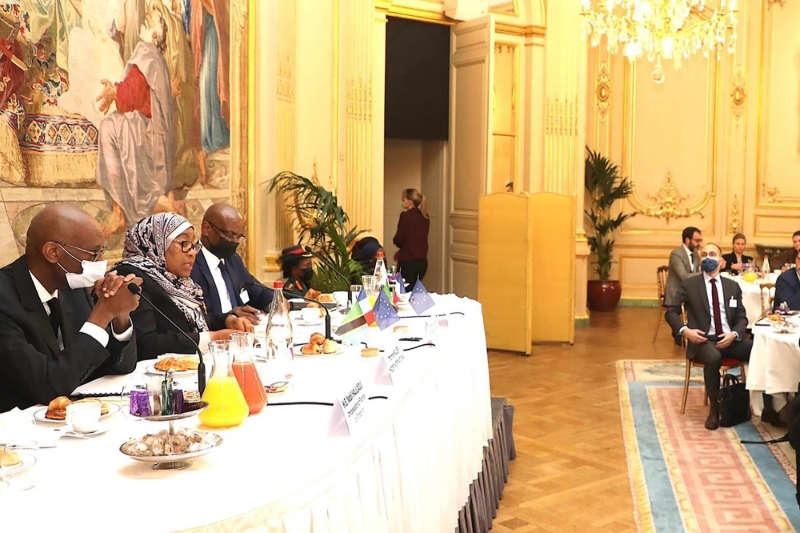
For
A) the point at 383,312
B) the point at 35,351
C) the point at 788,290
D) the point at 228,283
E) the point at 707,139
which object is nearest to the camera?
the point at 35,351

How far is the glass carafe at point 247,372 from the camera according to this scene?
7.52 feet

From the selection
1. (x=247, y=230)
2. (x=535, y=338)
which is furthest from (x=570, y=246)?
(x=247, y=230)

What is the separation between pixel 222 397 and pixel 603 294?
Result: 1014 cm

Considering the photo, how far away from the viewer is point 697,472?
5.09m

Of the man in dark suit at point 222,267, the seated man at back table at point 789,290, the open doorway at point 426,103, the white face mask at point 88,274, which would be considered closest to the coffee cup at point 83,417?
the white face mask at point 88,274

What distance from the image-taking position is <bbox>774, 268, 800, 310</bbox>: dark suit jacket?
6.78m

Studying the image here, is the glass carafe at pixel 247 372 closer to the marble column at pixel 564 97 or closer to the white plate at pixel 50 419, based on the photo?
the white plate at pixel 50 419

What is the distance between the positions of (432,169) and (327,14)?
3.01 meters

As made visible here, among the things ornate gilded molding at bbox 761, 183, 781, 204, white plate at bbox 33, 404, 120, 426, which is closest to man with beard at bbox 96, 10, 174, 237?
white plate at bbox 33, 404, 120, 426

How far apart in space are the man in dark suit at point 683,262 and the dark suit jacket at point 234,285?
529 centimetres

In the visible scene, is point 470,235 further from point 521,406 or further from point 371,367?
point 371,367

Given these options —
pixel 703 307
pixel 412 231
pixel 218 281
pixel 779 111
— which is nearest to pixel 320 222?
pixel 412 231

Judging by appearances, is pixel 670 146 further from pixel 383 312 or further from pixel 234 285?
pixel 383 312

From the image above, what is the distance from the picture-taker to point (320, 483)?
77.7 inches
